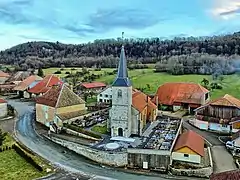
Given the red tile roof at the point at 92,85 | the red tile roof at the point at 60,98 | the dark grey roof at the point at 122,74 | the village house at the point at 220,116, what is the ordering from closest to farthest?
the dark grey roof at the point at 122,74 < the village house at the point at 220,116 < the red tile roof at the point at 60,98 < the red tile roof at the point at 92,85

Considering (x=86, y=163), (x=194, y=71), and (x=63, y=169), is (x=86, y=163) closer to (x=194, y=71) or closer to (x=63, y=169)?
(x=63, y=169)

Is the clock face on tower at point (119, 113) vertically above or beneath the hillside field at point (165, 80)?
beneath

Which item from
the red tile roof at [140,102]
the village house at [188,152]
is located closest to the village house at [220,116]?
the red tile roof at [140,102]

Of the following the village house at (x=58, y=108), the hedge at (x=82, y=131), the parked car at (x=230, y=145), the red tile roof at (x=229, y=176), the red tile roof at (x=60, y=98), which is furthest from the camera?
the red tile roof at (x=60, y=98)

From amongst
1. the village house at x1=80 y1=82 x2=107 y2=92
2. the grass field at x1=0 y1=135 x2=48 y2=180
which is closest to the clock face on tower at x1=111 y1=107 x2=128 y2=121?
the grass field at x1=0 y1=135 x2=48 y2=180

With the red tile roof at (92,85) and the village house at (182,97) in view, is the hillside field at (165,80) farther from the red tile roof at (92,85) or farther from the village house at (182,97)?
the village house at (182,97)

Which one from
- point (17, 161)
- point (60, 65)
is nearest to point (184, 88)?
point (17, 161)
